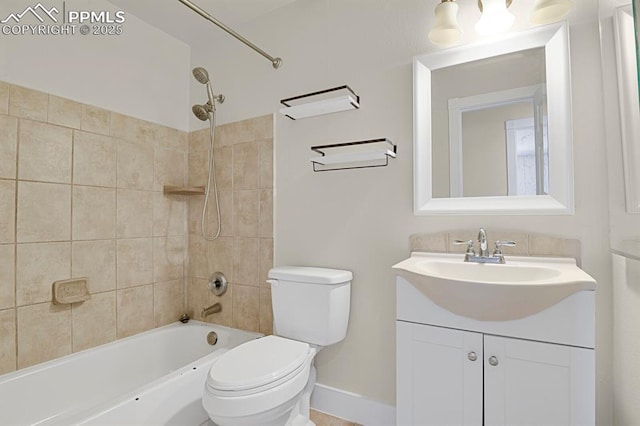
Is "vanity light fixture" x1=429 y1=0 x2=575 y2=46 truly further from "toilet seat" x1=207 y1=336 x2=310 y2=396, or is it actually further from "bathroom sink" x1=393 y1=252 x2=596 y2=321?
"toilet seat" x1=207 y1=336 x2=310 y2=396

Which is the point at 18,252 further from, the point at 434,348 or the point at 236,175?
the point at 434,348

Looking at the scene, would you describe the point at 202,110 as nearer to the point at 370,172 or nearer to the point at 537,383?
the point at 370,172

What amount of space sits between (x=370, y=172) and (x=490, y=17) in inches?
32.6

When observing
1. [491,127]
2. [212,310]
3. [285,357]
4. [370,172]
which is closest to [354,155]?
[370,172]

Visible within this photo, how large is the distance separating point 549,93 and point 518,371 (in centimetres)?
108

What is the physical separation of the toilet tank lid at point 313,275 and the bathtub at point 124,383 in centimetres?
53

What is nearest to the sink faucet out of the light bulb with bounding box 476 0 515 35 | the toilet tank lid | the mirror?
the mirror

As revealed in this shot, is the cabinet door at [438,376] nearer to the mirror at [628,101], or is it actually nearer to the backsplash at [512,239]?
the backsplash at [512,239]

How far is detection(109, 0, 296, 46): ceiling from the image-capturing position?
195cm

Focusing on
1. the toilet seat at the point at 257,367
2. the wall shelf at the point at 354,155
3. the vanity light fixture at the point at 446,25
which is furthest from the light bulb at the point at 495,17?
the toilet seat at the point at 257,367

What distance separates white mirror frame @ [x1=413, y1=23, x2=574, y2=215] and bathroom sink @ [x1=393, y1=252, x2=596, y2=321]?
234mm

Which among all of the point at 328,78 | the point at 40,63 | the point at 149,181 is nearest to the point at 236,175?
the point at 149,181

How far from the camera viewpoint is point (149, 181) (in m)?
2.14

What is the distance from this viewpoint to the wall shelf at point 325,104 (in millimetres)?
1653
